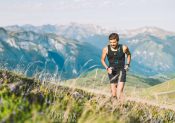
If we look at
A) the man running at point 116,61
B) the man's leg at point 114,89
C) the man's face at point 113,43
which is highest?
the man's face at point 113,43

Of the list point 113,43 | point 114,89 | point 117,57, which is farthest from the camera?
point 117,57

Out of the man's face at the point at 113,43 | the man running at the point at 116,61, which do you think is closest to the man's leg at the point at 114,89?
the man running at the point at 116,61

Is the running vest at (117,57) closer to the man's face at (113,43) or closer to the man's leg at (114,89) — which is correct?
the man's face at (113,43)

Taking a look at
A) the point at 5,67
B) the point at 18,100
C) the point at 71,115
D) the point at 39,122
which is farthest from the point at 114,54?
A: the point at 39,122

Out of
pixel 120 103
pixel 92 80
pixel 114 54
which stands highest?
pixel 114 54

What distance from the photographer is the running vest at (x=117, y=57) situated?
1533cm

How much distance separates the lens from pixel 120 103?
1213 cm

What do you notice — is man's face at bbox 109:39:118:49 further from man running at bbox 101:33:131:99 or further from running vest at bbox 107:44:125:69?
running vest at bbox 107:44:125:69

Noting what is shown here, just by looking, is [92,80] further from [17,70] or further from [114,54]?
[17,70]

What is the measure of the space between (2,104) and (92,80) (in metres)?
5.50

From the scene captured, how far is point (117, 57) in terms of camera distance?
15508 millimetres

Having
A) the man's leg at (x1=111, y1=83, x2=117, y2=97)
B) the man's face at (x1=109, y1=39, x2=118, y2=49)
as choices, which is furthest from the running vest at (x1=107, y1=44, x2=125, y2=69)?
the man's leg at (x1=111, y1=83, x2=117, y2=97)

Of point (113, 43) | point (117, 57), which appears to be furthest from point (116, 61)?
point (113, 43)

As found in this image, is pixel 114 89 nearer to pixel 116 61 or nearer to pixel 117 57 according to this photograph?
pixel 116 61
